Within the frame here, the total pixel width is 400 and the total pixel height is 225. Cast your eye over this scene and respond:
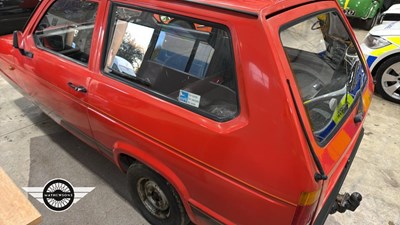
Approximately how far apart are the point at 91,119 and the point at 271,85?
1356mm

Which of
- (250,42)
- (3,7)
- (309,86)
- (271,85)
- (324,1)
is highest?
(324,1)

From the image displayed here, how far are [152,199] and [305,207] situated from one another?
1.17 meters

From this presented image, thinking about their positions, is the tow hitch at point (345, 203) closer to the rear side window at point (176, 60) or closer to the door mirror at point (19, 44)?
the rear side window at point (176, 60)

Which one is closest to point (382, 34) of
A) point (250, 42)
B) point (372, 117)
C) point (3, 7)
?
point (372, 117)

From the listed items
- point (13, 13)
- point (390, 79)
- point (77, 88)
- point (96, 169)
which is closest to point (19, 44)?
point (77, 88)

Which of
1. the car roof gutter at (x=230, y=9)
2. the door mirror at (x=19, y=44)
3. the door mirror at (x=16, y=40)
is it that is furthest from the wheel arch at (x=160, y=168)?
the door mirror at (x=16, y=40)

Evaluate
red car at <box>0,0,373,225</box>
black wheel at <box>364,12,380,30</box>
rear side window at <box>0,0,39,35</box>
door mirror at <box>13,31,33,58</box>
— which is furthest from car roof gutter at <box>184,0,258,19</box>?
black wheel at <box>364,12,380,30</box>

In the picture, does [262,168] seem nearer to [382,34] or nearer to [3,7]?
[382,34]

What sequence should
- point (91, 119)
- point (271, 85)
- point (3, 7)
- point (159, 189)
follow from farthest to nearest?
point (3, 7)
point (91, 119)
point (159, 189)
point (271, 85)

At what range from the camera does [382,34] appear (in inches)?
Answer: 150

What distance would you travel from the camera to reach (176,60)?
66.0 inches

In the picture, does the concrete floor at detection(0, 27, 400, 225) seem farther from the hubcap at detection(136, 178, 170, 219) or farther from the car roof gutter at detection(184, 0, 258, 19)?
the car roof gutter at detection(184, 0, 258, 19)

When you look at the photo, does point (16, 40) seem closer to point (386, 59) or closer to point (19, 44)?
point (19, 44)

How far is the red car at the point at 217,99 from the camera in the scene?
3.88 feet
